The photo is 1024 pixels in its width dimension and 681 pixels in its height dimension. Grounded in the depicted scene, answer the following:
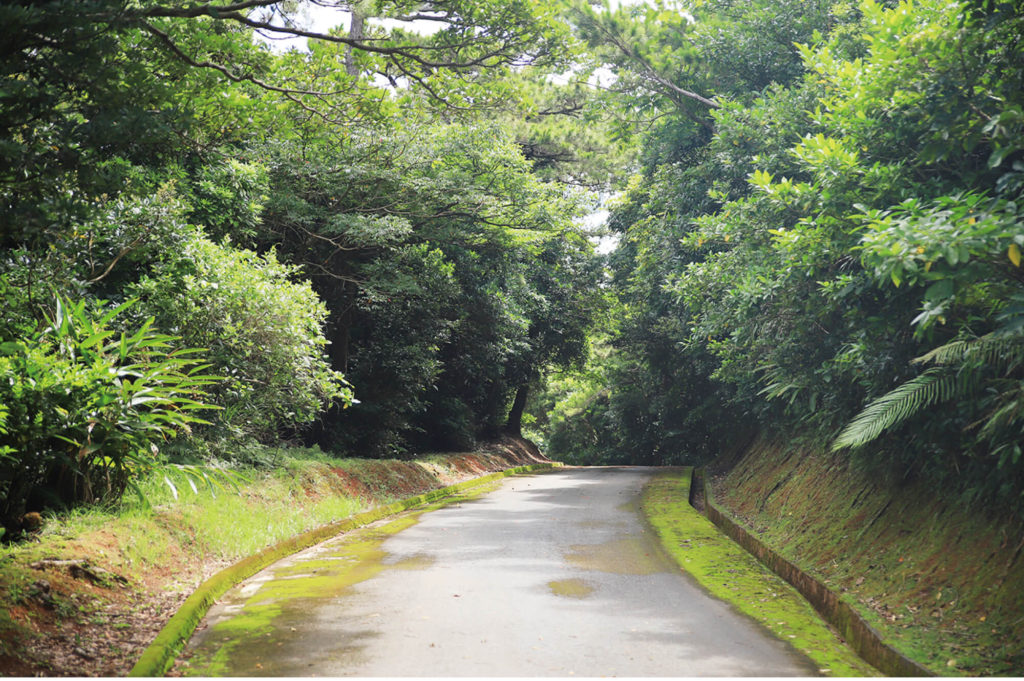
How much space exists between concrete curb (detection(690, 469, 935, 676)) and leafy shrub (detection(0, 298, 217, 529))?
248 inches

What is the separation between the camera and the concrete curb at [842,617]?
17.6 ft

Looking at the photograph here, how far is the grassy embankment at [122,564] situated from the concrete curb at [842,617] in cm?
526

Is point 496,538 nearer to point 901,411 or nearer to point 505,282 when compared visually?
point 901,411

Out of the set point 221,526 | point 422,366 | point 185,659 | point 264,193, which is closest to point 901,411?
point 185,659

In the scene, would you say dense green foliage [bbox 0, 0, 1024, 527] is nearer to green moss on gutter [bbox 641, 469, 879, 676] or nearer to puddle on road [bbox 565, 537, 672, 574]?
green moss on gutter [bbox 641, 469, 879, 676]

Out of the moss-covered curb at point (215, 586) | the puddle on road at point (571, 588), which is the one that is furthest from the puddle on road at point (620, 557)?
the moss-covered curb at point (215, 586)

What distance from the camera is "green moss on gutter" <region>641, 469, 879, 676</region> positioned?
5965 mm

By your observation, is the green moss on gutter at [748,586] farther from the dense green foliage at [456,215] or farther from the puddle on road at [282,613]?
the puddle on road at [282,613]

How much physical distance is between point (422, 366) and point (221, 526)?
9.49 m

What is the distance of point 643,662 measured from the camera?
538 centimetres

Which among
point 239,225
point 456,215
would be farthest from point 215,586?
point 456,215

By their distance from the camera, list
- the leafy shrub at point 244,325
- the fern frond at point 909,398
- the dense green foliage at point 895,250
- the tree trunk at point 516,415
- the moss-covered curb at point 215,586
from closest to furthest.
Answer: the moss-covered curb at point 215,586, the dense green foliage at point 895,250, the fern frond at point 909,398, the leafy shrub at point 244,325, the tree trunk at point 516,415

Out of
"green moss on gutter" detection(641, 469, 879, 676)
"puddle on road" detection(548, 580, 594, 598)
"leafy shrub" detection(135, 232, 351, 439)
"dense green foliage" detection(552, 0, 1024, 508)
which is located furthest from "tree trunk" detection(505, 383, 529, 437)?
"puddle on road" detection(548, 580, 594, 598)

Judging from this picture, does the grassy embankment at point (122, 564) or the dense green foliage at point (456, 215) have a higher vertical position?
the dense green foliage at point (456, 215)
